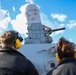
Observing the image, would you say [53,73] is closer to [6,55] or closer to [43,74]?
[6,55]

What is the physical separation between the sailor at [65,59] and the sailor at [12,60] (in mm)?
334

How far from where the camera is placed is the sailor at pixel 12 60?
3381 millimetres

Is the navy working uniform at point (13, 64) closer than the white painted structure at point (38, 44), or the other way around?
the navy working uniform at point (13, 64)

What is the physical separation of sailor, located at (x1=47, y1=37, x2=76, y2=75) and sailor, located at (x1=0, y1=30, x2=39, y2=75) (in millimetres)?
334

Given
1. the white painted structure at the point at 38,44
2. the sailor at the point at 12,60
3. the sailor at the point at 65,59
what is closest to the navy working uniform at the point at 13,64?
the sailor at the point at 12,60

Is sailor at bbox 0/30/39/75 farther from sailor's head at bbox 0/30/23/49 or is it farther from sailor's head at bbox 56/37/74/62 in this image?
sailor's head at bbox 56/37/74/62

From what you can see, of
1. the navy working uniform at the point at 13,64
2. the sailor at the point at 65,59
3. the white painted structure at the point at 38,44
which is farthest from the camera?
the white painted structure at the point at 38,44

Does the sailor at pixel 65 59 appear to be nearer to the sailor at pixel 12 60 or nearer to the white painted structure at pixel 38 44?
the sailor at pixel 12 60

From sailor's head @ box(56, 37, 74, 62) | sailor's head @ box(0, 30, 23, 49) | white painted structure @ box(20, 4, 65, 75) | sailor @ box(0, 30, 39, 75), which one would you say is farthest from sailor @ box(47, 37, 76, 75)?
white painted structure @ box(20, 4, 65, 75)

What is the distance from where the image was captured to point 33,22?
14.7 m

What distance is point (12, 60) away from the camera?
136 inches

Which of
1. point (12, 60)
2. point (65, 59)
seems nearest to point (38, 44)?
point (65, 59)

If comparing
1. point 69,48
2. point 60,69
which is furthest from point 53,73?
point 69,48

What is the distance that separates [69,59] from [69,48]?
15 centimetres
